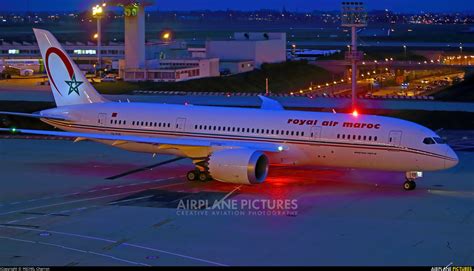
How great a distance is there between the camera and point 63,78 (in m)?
42.0

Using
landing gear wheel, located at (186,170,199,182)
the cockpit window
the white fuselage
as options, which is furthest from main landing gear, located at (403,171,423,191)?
landing gear wheel, located at (186,170,199,182)

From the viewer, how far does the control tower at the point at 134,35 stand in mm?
98875

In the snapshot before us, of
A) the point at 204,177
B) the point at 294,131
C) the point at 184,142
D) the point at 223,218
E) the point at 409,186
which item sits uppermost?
the point at 294,131

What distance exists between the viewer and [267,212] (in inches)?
1170

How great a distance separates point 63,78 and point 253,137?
11.8 metres

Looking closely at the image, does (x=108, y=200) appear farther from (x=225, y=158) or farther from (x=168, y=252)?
(x=168, y=252)

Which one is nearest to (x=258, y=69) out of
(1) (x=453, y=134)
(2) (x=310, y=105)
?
(2) (x=310, y=105)

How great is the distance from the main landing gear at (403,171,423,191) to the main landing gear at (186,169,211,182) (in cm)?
858

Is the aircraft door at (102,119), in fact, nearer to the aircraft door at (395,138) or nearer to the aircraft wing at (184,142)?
the aircraft wing at (184,142)

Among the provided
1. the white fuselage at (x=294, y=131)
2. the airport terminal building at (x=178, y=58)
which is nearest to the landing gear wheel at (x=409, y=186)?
the white fuselage at (x=294, y=131)

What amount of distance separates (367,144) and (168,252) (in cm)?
1282

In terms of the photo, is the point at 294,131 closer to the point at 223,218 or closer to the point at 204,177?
the point at 204,177

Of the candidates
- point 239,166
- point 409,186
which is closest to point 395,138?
point 409,186

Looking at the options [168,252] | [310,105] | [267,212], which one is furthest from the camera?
[310,105]
